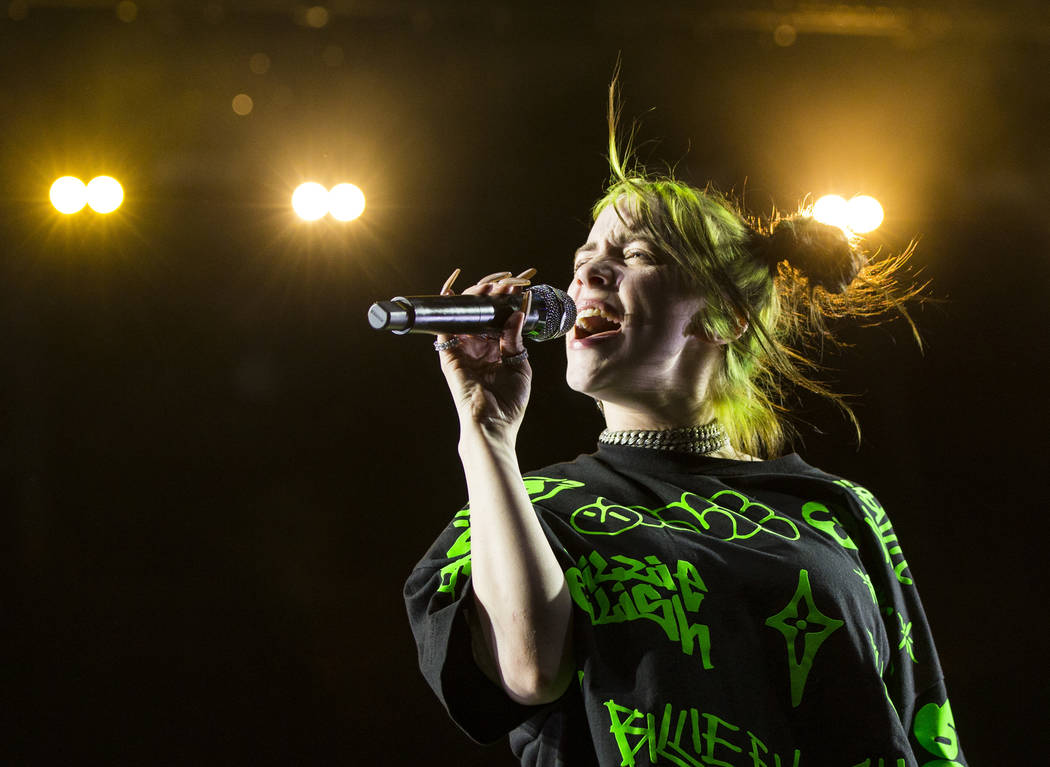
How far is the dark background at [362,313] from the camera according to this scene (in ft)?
7.73

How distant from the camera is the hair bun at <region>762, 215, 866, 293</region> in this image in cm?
153

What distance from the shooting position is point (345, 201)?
2.46 meters

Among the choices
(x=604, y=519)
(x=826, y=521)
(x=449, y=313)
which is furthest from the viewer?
(x=826, y=521)

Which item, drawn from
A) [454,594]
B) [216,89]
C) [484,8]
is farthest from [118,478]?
[454,594]

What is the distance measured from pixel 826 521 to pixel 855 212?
62.5 inches

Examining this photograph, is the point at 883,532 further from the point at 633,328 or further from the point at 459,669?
the point at 459,669

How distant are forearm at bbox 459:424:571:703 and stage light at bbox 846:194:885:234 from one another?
1910mm

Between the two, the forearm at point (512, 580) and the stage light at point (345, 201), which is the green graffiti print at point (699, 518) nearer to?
the forearm at point (512, 580)

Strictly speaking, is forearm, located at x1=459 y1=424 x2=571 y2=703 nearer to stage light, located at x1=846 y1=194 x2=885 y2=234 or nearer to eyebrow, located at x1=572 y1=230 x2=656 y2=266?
eyebrow, located at x1=572 y1=230 x2=656 y2=266

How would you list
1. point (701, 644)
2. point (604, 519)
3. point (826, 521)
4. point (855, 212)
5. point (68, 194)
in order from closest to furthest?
point (701, 644) → point (604, 519) → point (826, 521) → point (68, 194) → point (855, 212)

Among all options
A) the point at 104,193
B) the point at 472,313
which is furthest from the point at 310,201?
the point at 472,313

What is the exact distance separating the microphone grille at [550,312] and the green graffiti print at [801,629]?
411 millimetres

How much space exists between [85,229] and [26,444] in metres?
0.57

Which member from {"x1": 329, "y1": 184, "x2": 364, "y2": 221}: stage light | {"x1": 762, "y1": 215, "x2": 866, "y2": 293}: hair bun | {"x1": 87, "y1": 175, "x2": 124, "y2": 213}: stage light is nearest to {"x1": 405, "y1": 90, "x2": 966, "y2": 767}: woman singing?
{"x1": 762, "y1": 215, "x2": 866, "y2": 293}: hair bun
